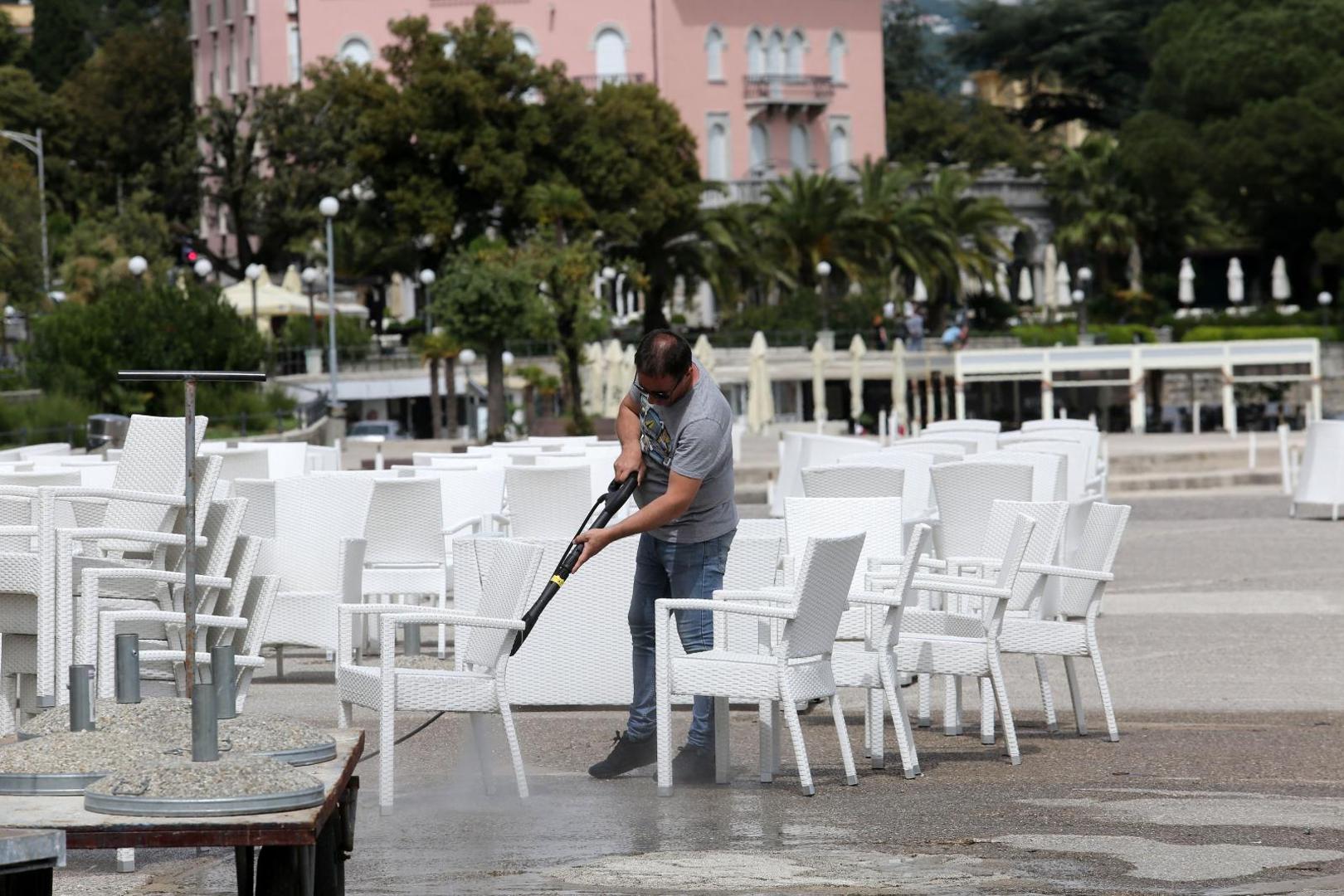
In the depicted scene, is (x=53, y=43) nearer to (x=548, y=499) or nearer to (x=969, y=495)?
(x=548, y=499)

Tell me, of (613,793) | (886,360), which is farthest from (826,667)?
(886,360)

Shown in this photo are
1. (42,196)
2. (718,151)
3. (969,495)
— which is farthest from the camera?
(718,151)

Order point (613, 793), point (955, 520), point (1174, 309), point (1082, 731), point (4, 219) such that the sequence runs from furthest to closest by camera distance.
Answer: point (1174, 309) → point (4, 219) → point (955, 520) → point (1082, 731) → point (613, 793)

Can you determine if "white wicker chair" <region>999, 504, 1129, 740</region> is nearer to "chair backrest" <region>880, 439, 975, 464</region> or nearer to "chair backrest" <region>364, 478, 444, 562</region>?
"chair backrest" <region>364, 478, 444, 562</region>

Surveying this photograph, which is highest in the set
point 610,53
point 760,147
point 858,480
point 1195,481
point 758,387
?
point 610,53

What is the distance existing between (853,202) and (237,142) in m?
19.1

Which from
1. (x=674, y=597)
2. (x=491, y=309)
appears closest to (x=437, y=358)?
(x=491, y=309)

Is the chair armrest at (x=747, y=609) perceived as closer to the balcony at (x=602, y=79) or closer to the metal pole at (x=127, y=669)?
the metal pole at (x=127, y=669)

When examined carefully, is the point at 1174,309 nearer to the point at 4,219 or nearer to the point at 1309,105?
the point at 1309,105

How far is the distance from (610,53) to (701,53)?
11.9 ft

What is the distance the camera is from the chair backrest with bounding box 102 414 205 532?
910 centimetres

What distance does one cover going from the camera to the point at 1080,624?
9.67 m

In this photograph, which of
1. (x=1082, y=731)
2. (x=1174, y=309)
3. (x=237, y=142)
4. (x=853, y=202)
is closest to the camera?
(x=1082, y=731)

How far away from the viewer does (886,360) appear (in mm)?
57031
